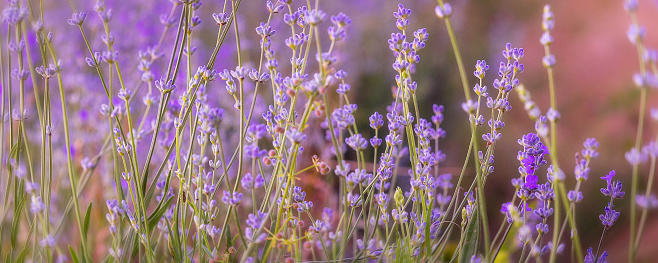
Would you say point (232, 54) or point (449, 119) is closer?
point (232, 54)

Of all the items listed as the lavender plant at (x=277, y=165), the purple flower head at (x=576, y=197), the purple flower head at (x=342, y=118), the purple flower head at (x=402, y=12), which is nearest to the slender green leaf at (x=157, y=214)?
the lavender plant at (x=277, y=165)

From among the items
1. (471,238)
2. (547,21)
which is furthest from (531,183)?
(547,21)

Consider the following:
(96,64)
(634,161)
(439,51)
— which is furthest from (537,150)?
(439,51)

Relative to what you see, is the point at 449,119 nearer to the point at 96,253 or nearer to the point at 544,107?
the point at 544,107

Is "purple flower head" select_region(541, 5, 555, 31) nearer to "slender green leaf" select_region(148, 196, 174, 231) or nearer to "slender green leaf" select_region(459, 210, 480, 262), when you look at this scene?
"slender green leaf" select_region(459, 210, 480, 262)

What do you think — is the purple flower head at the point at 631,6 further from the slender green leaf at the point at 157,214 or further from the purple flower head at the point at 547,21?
the slender green leaf at the point at 157,214

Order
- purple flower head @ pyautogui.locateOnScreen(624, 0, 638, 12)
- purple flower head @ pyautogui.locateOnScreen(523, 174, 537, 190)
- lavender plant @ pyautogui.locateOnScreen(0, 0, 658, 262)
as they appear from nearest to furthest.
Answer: purple flower head @ pyautogui.locateOnScreen(624, 0, 638, 12), lavender plant @ pyautogui.locateOnScreen(0, 0, 658, 262), purple flower head @ pyautogui.locateOnScreen(523, 174, 537, 190)

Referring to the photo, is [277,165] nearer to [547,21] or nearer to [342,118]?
[342,118]

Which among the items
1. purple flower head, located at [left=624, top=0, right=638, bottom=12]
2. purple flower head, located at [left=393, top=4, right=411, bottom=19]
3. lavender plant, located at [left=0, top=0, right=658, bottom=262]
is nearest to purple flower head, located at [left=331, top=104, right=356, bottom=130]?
lavender plant, located at [left=0, top=0, right=658, bottom=262]

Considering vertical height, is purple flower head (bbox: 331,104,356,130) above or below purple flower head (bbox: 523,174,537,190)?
above

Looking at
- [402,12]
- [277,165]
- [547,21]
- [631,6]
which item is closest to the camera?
[631,6]

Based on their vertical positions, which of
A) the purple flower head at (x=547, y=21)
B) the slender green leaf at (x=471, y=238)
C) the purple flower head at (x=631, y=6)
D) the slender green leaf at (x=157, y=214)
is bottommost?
the slender green leaf at (x=471, y=238)
